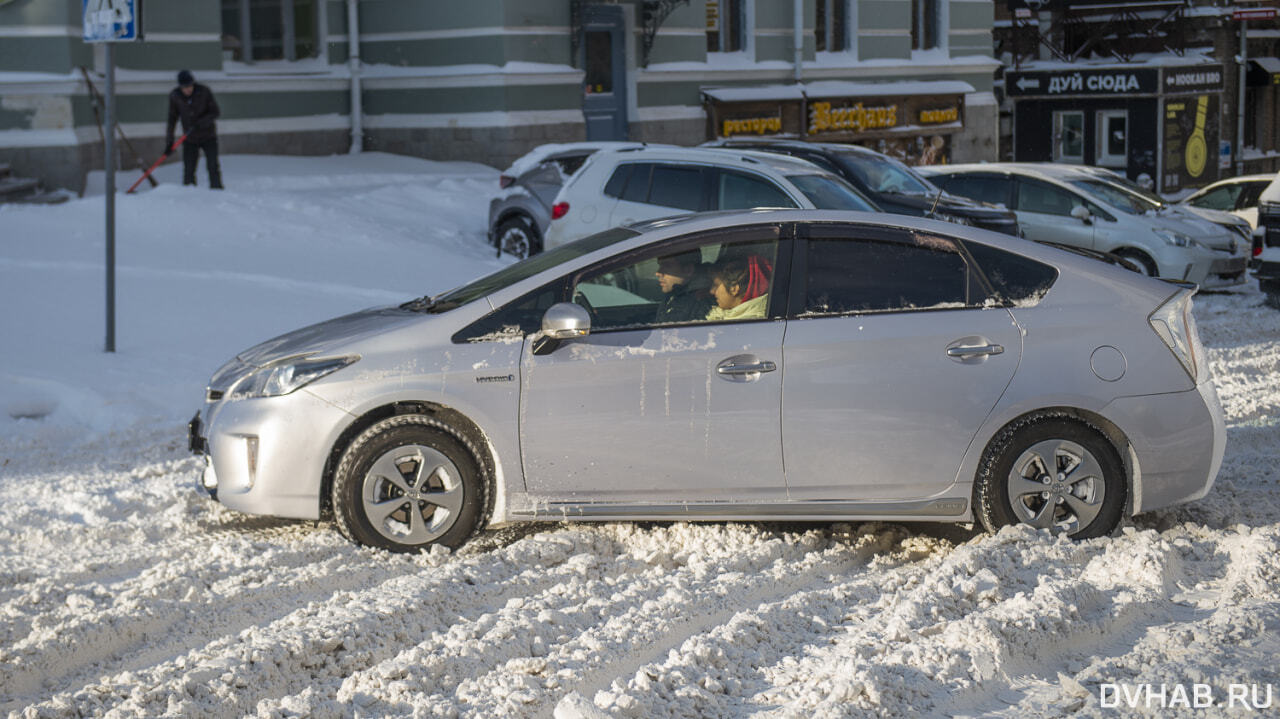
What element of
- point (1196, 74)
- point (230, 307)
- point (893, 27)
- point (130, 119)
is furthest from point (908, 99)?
point (230, 307)

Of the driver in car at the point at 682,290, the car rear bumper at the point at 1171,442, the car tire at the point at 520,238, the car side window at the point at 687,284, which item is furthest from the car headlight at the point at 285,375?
the car tire at the point at 520,238

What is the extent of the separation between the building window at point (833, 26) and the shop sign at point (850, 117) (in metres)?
1.51

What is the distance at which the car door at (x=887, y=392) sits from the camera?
6.39 metres

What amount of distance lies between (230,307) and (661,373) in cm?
694

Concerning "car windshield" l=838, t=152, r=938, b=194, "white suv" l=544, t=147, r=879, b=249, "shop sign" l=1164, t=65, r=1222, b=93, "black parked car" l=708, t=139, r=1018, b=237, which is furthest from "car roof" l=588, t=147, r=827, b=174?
"shop sign" l=1164, t=65, r=1222, b=93

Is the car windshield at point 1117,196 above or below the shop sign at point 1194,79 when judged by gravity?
below

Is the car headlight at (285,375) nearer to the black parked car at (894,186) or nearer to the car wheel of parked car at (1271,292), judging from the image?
the black parked car at (894,186)

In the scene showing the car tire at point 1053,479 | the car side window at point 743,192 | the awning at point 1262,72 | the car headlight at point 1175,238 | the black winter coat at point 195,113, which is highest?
the awning at point 1262,72

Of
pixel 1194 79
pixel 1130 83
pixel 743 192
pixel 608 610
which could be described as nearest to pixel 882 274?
pixel 608 610

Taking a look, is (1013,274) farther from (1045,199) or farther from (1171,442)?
(1045,199)

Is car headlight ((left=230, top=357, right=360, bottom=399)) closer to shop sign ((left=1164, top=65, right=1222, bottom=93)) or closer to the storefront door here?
the storefront door

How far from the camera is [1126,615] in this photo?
5.57m

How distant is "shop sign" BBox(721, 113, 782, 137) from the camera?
26438 millimetres

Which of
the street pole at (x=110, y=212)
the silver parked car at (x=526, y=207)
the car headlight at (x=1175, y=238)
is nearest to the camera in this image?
the street pole at (x=110, y=212)
